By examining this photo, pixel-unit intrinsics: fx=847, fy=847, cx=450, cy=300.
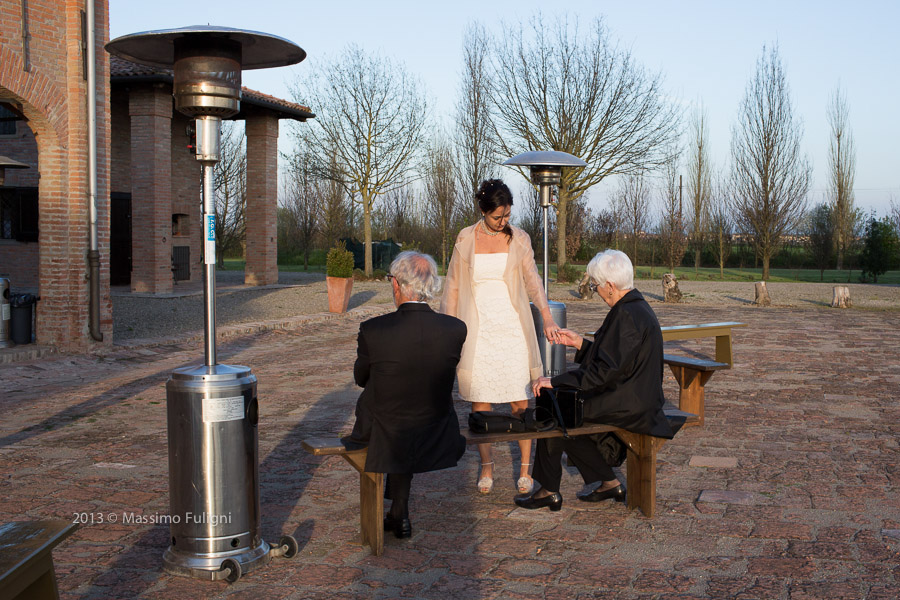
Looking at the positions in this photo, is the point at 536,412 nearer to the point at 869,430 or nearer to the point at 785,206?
the point at 869,430

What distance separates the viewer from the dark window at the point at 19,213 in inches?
776

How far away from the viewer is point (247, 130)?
2417 centimetres

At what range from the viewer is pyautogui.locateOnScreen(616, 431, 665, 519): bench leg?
4656 mm

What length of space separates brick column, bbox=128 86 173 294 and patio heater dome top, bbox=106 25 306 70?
1669 cm

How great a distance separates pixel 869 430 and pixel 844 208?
36542 mm

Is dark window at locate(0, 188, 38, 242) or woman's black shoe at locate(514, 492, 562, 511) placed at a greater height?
dark window at locate(0, 188, 38, 242)

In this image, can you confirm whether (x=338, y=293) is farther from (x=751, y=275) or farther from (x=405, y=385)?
(x=751, y=275)

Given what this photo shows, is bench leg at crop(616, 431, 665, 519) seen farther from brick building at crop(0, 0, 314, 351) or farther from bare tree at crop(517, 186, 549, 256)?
bare tree at crop(517, 186, 549, 256)

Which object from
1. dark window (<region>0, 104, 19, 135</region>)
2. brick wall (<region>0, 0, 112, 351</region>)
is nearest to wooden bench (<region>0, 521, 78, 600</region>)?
brick wall (<region>0, 0, 112, 351</region>)

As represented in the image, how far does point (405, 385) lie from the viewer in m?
4.05

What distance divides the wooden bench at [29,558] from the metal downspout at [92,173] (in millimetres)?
9181

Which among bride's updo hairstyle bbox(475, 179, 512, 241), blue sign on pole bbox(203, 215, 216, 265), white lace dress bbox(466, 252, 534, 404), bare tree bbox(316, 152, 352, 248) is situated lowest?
white lace dress bbox(466, 252, 534, 404)

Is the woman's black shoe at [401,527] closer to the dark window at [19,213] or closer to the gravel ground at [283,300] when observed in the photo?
the gravel ground at [283,300]

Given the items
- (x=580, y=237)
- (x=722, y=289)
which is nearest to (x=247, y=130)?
(x=722, y=289)
